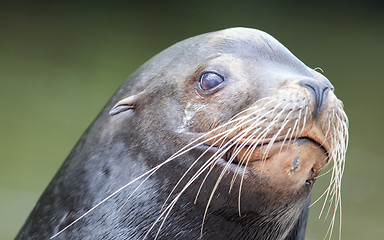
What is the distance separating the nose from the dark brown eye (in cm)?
A: 37

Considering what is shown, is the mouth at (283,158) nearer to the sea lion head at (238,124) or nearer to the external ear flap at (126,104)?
the sea lion head at (238,124)

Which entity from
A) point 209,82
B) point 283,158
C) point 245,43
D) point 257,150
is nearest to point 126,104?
point 209,82

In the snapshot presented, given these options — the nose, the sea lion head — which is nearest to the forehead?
the sea lion head

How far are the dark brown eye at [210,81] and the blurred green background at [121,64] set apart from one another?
3387 mm

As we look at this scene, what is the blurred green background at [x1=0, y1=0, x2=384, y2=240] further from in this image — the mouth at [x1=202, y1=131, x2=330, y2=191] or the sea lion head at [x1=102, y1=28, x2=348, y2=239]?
the mouth at [x1=202, y1=131, x2=330, y2=191]

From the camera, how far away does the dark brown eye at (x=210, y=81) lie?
9.40ft

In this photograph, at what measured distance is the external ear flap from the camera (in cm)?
310

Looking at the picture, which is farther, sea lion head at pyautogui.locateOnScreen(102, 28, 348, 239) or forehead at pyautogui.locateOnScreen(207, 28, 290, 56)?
forehead at pyautogui.locateOnScreen(207, 28, 290, 56)

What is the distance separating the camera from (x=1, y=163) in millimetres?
6977

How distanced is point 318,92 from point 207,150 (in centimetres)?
49

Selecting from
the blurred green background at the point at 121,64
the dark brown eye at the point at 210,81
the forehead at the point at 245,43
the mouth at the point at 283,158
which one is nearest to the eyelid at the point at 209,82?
the dark brown eye at the point at 210,81

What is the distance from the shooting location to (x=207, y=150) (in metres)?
2.77

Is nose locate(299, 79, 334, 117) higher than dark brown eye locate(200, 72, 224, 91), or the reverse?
dark brown eye locate(200, 72, 224, 91)

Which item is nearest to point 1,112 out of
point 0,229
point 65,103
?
point 65,103
